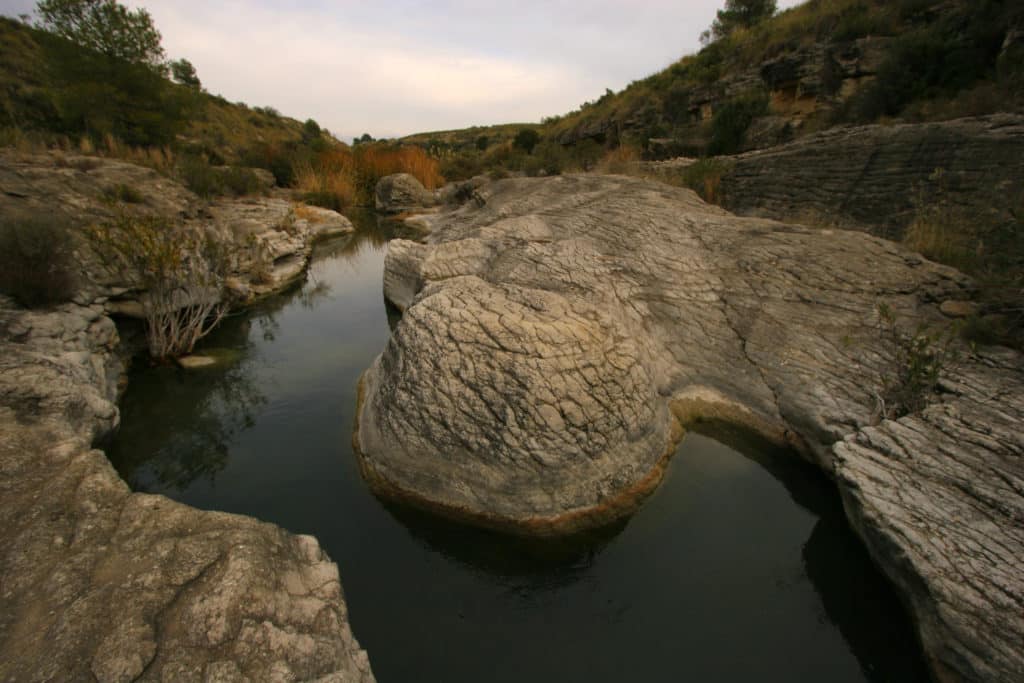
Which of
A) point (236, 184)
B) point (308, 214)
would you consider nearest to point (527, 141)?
point (308, 214)

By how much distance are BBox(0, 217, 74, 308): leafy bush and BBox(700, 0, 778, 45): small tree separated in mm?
28092

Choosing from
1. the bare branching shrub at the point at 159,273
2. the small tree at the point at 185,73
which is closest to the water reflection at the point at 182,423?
the bare branching shrub at the point at 159,273

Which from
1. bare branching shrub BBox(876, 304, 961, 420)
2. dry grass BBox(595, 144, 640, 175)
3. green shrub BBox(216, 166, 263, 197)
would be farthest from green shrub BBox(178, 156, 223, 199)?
bare branching shrub BBox(876, 304, 961, 420)

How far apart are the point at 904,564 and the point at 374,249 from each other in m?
12.7

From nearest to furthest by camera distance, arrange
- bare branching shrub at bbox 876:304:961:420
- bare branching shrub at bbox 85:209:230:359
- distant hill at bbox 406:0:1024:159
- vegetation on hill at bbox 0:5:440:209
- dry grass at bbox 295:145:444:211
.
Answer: bare branching shrub at bbox 876:304:961:420, bare branching shrub at bbox 85:209:230:359, distant hill at bbox 406:0:1024:159, vegetation on hill at bbox 0:5:440:209, dry grass at bbox 295:145:444:211

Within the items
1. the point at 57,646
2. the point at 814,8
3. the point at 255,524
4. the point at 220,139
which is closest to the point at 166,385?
the point at 255,524

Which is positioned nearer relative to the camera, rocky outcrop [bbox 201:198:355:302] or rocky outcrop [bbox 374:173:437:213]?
rocky outcrop [bbox 201:198:355:302]

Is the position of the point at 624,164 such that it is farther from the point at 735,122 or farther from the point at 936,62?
the point at 936,62

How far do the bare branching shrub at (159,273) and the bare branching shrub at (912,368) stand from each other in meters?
7.89

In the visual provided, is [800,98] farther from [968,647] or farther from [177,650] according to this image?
[177,650]

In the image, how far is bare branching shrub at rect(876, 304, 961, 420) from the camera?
3.27m

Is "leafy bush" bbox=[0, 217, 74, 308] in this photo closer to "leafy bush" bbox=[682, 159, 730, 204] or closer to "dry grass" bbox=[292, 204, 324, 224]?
"leafy bush" bbox=[682, 159, 730, 204]

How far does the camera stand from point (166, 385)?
5.21 metres

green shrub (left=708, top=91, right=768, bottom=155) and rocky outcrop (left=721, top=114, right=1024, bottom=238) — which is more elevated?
green shrub (left=708, top=91, right=768, bottom=155)
